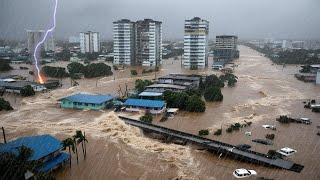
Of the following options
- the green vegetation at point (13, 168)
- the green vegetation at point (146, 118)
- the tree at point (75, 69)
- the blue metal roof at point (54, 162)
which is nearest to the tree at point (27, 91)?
the tree at point (75, 69)

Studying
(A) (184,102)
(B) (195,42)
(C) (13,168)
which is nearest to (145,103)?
(A) (184,102)

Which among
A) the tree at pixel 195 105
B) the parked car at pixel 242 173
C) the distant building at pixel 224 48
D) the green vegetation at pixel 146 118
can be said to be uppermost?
the distant building at pixel 224 48

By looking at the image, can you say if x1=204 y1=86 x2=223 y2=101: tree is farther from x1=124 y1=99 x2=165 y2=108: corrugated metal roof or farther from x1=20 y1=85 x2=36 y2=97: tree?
x1=20 y1=85 x2=36 y2=97: tree

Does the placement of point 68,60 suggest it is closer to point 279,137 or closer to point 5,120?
point 5,120

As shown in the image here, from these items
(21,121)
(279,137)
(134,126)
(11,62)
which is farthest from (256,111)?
(11,62)

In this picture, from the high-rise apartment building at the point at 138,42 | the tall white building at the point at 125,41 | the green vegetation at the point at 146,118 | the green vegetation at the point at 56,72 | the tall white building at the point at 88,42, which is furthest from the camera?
the tall white building at the point at 88,42

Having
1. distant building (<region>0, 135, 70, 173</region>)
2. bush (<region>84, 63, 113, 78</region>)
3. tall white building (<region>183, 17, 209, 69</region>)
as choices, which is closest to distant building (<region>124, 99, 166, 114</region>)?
distant building (<region>0, 135, 70, 173</region>)

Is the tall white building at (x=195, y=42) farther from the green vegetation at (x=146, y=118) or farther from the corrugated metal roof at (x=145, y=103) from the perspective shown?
the green vegetation at (x=146, y=118)

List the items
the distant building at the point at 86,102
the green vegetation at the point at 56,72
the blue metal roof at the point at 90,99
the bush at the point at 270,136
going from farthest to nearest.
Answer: the green vegetation at the point at 56,72 < the blue metal roof at the point at 90,99 < the distant building at the point at 86,102 < the bush at the point at 270,136
